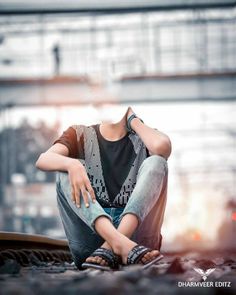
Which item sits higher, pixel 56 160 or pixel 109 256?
pixel 56 160

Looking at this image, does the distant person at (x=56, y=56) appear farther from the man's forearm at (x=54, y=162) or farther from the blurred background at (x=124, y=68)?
the man's forearm at (x=54, y=162)

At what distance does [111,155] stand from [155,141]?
0.75ft

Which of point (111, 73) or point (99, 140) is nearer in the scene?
point (99, 140)

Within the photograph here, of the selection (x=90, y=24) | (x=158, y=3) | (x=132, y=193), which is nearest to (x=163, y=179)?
(x=132, y=193)

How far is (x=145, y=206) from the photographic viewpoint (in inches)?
102

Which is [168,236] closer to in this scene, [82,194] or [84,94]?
[84,94]

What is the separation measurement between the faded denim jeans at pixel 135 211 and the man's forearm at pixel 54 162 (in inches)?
1.2

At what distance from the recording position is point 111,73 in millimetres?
16625

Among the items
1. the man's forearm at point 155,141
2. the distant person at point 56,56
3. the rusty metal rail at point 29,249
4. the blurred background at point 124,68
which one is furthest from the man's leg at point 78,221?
the distant person at point 56,56

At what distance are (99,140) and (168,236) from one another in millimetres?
25361

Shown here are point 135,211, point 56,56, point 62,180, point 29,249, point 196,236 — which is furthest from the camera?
point 196,236

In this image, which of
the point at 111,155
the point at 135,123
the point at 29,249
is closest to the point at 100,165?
the point at 111,155

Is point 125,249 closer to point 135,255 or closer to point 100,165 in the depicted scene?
point 135,255

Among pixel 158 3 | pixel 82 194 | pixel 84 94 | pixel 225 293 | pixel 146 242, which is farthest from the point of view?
pixel 84 94
